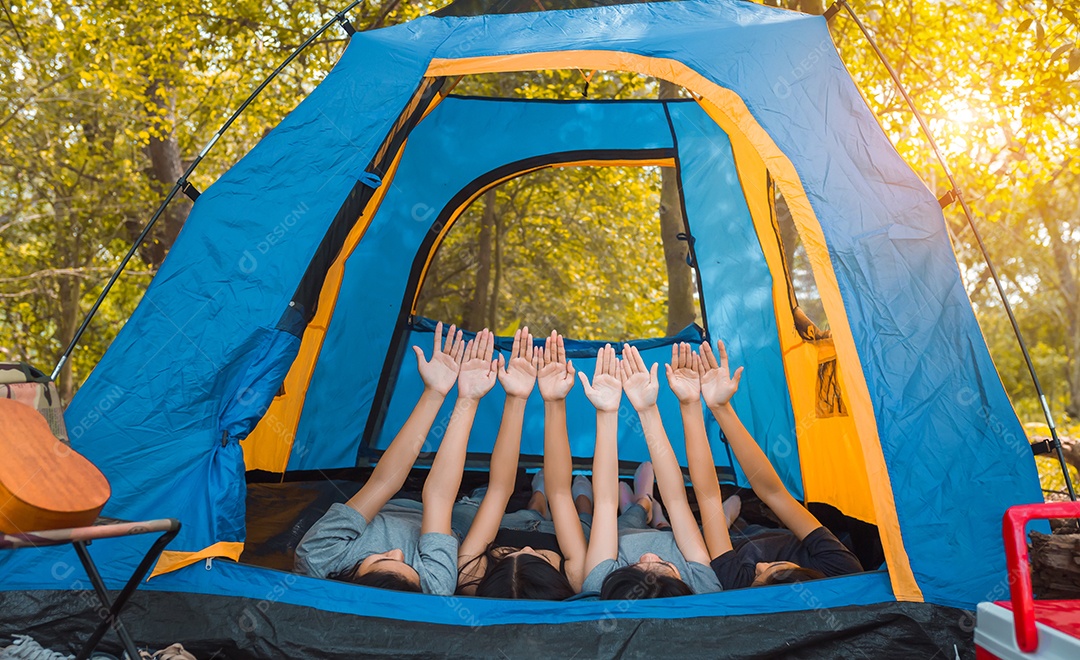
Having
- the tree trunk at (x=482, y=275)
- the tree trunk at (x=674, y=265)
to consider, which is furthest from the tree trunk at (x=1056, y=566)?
the tree trunk at (x=482, y=275)

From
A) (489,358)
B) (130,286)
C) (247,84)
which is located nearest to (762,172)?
(489,358)

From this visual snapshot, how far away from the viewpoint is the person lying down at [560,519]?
2027 millimetres

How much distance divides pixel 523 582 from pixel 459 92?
4.93 meters

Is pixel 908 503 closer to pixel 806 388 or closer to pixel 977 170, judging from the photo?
pixel 806 388

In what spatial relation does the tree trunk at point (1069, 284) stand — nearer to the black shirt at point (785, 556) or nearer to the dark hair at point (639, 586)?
the black shirt at point (785, 556)

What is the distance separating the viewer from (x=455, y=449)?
2.30m

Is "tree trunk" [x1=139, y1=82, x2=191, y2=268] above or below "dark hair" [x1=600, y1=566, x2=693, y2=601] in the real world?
above

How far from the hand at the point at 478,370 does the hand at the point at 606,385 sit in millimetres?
309

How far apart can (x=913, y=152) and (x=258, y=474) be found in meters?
4.33

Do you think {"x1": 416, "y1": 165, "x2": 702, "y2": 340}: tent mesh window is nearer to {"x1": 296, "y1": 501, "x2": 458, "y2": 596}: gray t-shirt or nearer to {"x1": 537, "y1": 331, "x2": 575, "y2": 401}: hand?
{"x1": 537, "y1": 331, "x2": 575, "y2": 401}: hand

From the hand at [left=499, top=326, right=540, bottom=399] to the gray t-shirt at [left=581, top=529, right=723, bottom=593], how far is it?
1.72ft

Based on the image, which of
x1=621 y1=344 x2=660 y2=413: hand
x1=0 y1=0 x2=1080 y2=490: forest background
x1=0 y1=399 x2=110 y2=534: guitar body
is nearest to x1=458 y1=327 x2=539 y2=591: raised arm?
x1=621 y1=344 x2=660 y2=413: hand

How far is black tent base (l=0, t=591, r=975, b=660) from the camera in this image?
1.78 metres

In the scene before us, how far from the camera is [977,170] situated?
17.3 ft
